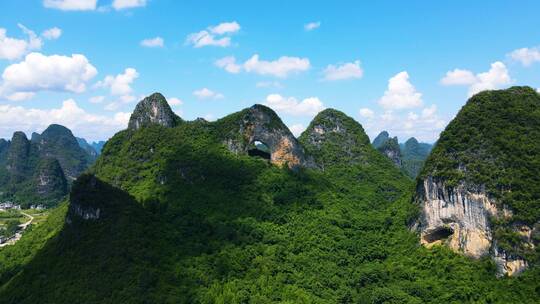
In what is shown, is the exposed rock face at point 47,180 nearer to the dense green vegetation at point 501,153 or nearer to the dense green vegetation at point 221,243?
the dense green vegetation at point 221,243

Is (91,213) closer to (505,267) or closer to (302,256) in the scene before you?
(302,256)

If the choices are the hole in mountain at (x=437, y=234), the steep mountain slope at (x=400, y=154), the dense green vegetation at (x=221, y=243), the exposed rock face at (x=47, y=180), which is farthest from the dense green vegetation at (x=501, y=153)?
the exposed rock face at (x=47, y=180)

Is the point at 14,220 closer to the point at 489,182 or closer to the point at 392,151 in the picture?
the point at 489,182

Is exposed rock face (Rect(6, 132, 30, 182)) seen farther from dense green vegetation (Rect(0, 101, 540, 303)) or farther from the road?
dense green vegetation (Rect(0, 101, 540, 303))

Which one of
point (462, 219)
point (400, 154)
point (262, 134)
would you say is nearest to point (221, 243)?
point (262, 134)

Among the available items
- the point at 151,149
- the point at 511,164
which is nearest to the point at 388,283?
the point at 511,164
